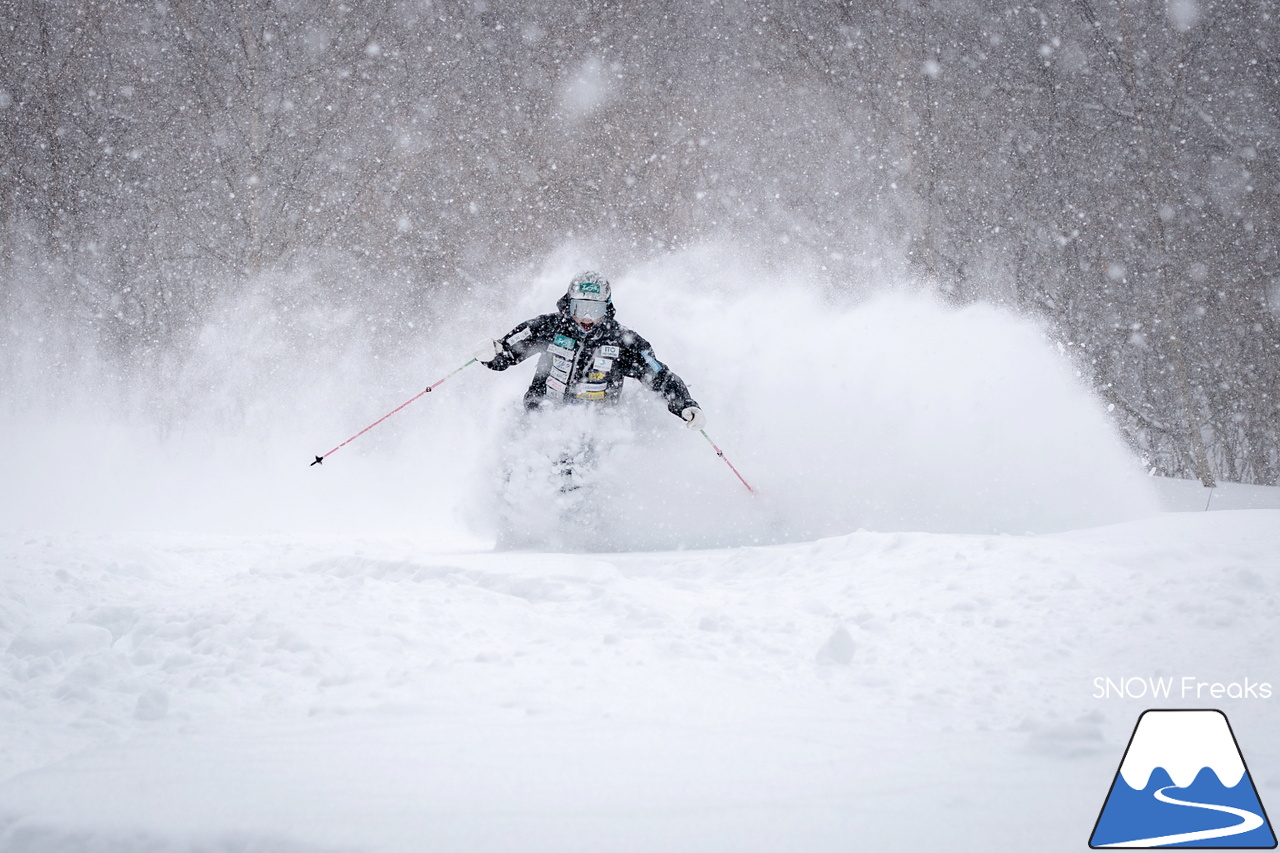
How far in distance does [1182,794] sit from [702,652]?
1.54 m

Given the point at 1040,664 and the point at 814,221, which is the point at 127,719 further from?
the point at 814,221

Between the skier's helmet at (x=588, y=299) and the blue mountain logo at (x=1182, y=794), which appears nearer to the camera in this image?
the blue mountain logo at (x=1182, y=794)

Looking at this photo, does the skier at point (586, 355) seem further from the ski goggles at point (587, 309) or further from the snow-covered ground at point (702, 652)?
the snow-covered ground at point (702, 652)

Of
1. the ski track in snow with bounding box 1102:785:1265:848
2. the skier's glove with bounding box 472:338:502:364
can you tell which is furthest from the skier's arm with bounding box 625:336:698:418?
the ski track in snow with bounding box 1102:785:1265:848

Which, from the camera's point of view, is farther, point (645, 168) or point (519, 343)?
point (645, 168)

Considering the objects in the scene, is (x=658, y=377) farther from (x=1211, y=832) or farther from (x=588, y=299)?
(x=1211, y=832)

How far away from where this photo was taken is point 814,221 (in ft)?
45.6

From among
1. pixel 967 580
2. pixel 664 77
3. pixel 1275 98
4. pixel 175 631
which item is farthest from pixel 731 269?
pixel 175 631

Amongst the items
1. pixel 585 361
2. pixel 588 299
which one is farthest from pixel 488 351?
pixel 588 299

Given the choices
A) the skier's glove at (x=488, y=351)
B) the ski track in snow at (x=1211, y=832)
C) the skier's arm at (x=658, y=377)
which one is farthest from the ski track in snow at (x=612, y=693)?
the skier's glove at (x=488, y=351)

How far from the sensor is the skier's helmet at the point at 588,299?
19.2ft

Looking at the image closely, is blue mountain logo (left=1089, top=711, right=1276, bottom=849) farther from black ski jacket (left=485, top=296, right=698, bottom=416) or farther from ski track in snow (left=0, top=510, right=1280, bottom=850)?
black ski jacket (left=485, top=296, right=698, bottom=416)

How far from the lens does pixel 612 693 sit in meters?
2.60

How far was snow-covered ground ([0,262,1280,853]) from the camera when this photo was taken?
193 centimetres
